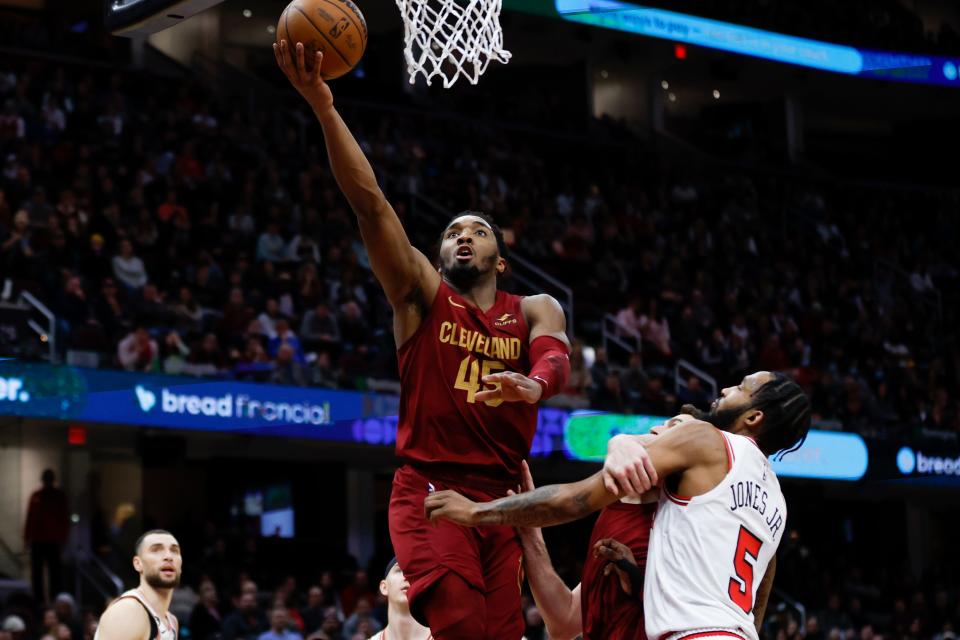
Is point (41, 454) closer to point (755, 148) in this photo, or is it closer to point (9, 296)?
point (9, 296)

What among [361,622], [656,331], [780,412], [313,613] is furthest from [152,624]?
[656,331]

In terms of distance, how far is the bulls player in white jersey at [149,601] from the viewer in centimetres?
752

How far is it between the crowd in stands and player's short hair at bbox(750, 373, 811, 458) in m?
10.2

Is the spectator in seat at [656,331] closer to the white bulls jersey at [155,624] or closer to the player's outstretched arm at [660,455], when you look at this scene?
the white bulls jersey at [155,624]

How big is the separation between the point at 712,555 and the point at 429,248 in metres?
15.4

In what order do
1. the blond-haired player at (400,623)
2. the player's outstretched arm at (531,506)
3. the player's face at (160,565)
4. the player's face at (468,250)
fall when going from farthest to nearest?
the player's face at (160,565) → the blond-haired player at (400,623) → the player's face at (468,250) → the player's outstretched arm at (531,506)

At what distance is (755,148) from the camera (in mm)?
29328

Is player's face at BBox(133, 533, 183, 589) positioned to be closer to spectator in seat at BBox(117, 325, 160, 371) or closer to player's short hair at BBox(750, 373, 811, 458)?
player's short hair at BBox(750, 373, 811, 458)

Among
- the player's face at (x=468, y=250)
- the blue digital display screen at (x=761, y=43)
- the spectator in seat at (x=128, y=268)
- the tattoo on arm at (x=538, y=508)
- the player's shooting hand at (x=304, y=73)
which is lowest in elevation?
the tattoo on arm at (x=538, y=508)

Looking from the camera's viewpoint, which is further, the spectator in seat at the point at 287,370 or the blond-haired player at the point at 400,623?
the spectator in seat at the point at 287,370

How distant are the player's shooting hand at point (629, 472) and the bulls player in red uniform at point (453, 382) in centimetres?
48

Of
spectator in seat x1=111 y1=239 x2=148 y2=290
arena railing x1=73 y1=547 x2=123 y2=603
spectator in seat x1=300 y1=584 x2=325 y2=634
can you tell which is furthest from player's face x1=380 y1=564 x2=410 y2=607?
spectator in seat x1=111 y1=239 x2=148 y2=290

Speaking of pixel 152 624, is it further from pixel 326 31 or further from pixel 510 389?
pixel 326 31

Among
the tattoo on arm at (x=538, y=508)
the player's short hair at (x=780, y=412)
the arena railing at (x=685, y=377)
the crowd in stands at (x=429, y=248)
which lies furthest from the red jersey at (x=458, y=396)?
the arena railing at (x=685, y=377)
